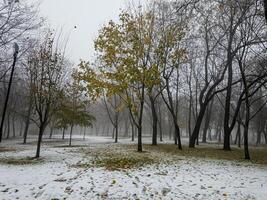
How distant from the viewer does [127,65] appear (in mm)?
19156

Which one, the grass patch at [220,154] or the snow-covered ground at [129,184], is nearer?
the snow-covered ground at [129,184]

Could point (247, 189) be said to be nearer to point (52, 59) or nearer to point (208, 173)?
point (208, 173)

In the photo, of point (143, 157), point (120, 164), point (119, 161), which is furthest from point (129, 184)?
point (143, 157)

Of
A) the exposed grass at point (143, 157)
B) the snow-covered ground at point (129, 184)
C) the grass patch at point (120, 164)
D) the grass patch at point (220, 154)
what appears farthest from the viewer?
the grass patch at point (220, 154)

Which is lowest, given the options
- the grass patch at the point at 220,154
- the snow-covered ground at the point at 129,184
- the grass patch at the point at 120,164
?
the snow-covered ground at the point at 129,184

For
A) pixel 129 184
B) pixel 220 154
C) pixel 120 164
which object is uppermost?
pixel 220 154

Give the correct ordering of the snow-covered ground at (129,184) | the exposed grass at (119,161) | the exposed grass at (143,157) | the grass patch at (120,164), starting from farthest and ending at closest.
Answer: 1. the exposed grass at (143,157)
2. the exposed grass at (119,161)
3. the grass patch at (120,164)
4. the snow-covered ground at (129,184)

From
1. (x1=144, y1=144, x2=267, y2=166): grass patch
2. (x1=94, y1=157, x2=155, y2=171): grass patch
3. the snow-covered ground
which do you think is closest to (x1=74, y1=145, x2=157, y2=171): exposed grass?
(x1=94, y1=157, x2=155, y2=171): grass patch

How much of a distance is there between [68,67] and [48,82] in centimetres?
2306

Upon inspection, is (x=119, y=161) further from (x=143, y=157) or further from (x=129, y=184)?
(x=129, y=184)

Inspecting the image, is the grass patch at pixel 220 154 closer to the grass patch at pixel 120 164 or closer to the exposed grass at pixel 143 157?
the exposed grass at pixel 143 157

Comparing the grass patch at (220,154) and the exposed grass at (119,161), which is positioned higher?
the grass patch at (220,154)

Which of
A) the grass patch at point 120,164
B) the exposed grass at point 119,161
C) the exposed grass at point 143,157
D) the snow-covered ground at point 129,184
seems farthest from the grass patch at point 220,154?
the snow-covered ground at point 129,184

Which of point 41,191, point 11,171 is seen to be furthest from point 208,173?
→ point 11,171
